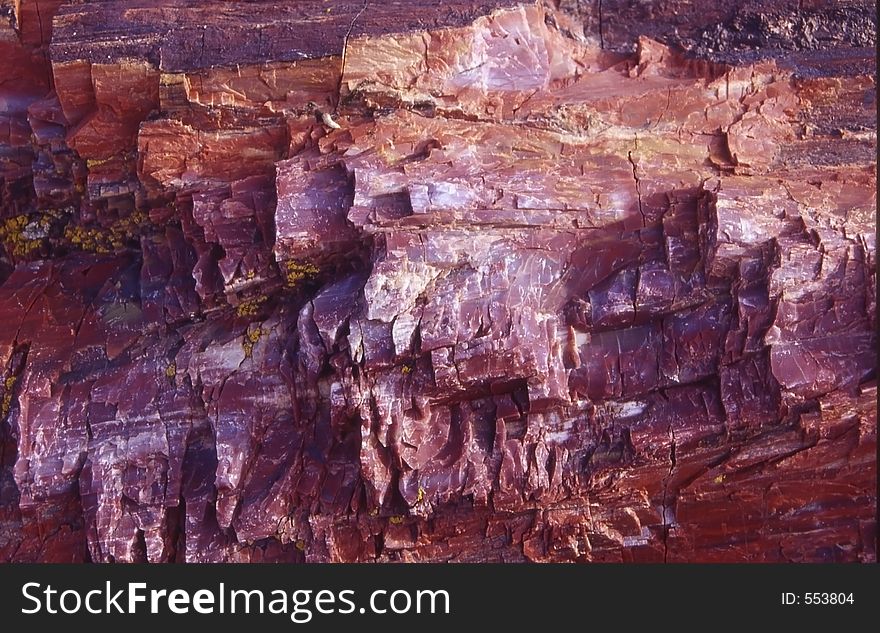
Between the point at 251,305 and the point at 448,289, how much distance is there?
9.39 ft

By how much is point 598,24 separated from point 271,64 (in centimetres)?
473

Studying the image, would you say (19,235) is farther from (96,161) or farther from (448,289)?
(448,289)

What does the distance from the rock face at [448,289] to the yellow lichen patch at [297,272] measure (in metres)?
0.10

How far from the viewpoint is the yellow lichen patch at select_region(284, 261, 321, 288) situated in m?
11.0

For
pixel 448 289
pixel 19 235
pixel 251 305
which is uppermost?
pixel 19 235

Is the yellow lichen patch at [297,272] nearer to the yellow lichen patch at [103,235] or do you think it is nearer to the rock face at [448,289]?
the rock face at [448,289]

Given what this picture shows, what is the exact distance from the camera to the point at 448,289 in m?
10.3

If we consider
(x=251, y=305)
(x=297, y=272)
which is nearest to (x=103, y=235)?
(x=251, y=305)

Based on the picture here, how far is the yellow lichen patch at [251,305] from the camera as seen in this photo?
11.4m

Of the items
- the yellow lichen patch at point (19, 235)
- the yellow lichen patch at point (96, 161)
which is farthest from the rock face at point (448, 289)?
the yellow lichen patch at point (19, 235)

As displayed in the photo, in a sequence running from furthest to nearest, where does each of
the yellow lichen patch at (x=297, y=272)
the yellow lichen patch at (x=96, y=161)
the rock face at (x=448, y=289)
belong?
1. the yellow lichen patch at (x=96, y=161)
2. the yellow lichen patch at (x=297, y=272)
3. the rock face at (x=448, y=289)

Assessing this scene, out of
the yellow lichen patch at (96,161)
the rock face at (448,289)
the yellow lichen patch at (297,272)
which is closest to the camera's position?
the rock face at (448,289)

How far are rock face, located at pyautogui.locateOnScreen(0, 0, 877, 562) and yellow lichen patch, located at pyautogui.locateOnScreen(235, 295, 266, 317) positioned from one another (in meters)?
0.03

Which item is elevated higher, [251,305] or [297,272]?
[297,272]
